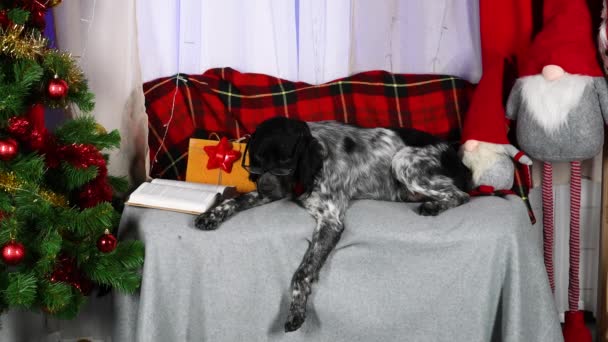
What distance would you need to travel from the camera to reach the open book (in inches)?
101

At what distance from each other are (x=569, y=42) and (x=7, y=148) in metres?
2.11

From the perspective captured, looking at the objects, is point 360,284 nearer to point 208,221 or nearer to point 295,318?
point 295,318

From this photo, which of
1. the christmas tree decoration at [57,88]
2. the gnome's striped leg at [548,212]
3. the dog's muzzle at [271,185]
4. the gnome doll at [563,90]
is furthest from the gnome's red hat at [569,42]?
the christmas tree decoration at [57,88]

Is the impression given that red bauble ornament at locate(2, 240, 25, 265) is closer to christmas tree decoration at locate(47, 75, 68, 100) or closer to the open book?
christmas tree decoration at locate(47, 75, 68, 100)

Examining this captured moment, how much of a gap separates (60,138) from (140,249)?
1.53ft

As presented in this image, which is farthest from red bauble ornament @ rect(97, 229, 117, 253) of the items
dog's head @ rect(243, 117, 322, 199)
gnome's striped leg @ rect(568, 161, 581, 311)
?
gnome's striped leg @ rect(568, 161, 581, 311)

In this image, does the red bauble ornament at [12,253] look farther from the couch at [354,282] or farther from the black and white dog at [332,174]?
the black and white dog at [332,174]

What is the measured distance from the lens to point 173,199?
2.59 m

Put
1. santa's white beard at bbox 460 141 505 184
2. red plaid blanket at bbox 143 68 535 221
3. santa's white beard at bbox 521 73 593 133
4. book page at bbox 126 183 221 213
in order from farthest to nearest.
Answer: red plaid blanket at bbox 143 68 535 221, santa's white beard at bbox 460 141 505 184, santa's white beard at bbox 521 73 593 133, book page at bbox 126 183 221 213

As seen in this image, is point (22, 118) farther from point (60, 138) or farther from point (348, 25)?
point (348, 25)

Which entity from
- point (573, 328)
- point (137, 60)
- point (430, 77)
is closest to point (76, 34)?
point (137, 60)

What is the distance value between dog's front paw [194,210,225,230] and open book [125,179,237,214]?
0.05m

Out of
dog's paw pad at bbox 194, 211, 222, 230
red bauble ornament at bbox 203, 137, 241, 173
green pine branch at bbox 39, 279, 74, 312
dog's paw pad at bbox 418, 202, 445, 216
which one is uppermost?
red bauble ornament at bbox 203, 137, 241, 173

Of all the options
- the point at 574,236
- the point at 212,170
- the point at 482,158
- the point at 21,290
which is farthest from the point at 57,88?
the point at 574,236
